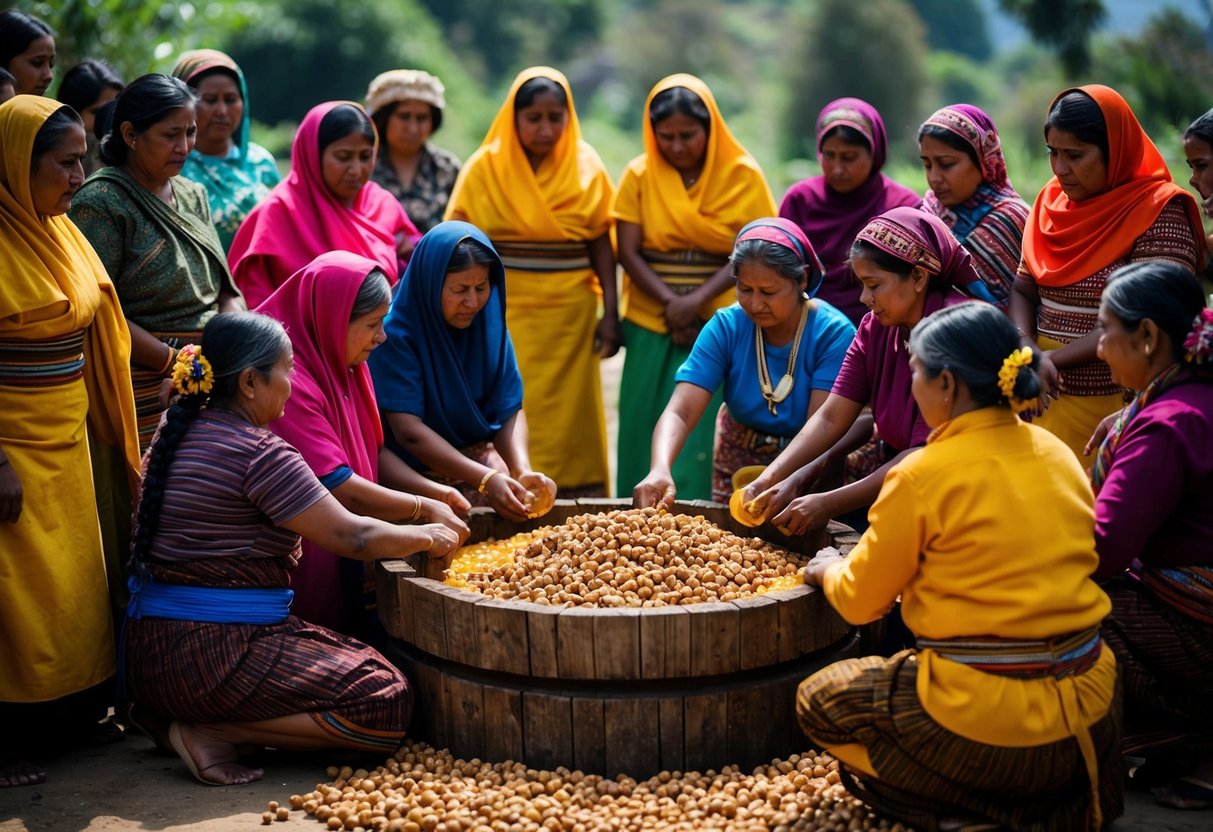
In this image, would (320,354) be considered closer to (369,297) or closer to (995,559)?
(369,297)

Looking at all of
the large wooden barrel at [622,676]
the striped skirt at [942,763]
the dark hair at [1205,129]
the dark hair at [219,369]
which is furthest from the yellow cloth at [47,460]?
the dark hair at [1205,129]

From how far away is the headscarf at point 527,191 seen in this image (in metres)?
Result: 6.17

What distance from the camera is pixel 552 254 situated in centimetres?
626

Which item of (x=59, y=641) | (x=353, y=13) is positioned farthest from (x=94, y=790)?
(x=353, y=13)

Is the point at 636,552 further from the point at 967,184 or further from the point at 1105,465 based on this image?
the point at 967,184

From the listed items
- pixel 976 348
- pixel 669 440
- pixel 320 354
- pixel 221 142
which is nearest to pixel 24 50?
pixel 221 142

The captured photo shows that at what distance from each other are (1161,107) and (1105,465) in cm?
1812

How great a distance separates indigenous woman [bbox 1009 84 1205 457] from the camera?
4469 mm

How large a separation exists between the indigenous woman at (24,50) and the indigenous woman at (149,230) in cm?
96

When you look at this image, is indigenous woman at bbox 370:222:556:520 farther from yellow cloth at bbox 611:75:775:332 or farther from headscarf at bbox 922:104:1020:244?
headscarf at bbox 922:104:1020:244

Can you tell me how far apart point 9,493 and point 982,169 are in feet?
12.1

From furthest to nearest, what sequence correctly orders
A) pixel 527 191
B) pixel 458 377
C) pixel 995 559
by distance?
pixel 527 191 < pixel 458 377 < pixel 995 559

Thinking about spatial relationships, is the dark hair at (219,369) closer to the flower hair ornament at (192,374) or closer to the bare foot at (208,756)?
the flower hair ornament at (192,374)

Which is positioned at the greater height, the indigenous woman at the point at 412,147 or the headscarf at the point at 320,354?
the indigenous woman at the point at 412,147
